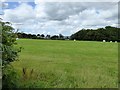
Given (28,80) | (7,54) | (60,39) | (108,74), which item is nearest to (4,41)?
(7,54)

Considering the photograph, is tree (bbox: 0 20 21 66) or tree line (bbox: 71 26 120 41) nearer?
tree (bbox: 0 20 21 66)

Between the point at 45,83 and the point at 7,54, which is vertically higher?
the point at 7,54

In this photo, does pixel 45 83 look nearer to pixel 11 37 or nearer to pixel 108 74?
pixel 11 37

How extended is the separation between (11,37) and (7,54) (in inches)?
28.8

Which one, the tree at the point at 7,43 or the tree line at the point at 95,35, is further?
the tree line at the point at 95,35

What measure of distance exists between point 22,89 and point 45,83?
3.59 feet

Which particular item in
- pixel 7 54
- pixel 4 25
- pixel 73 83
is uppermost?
pixel 4 25

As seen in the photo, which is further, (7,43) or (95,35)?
(95,35)

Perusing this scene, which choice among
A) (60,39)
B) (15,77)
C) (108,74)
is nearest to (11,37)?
(15,77)

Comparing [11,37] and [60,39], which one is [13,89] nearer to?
[11,37]

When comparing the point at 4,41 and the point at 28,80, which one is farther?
the point at 28,80

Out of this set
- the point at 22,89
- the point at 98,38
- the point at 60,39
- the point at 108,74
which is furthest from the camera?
the point at 98,38

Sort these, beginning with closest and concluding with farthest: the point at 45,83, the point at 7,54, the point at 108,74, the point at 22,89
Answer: the point at 7,54
the point at 22,89
the point at 45,83
the point at 108,74

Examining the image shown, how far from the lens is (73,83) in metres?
10.6
